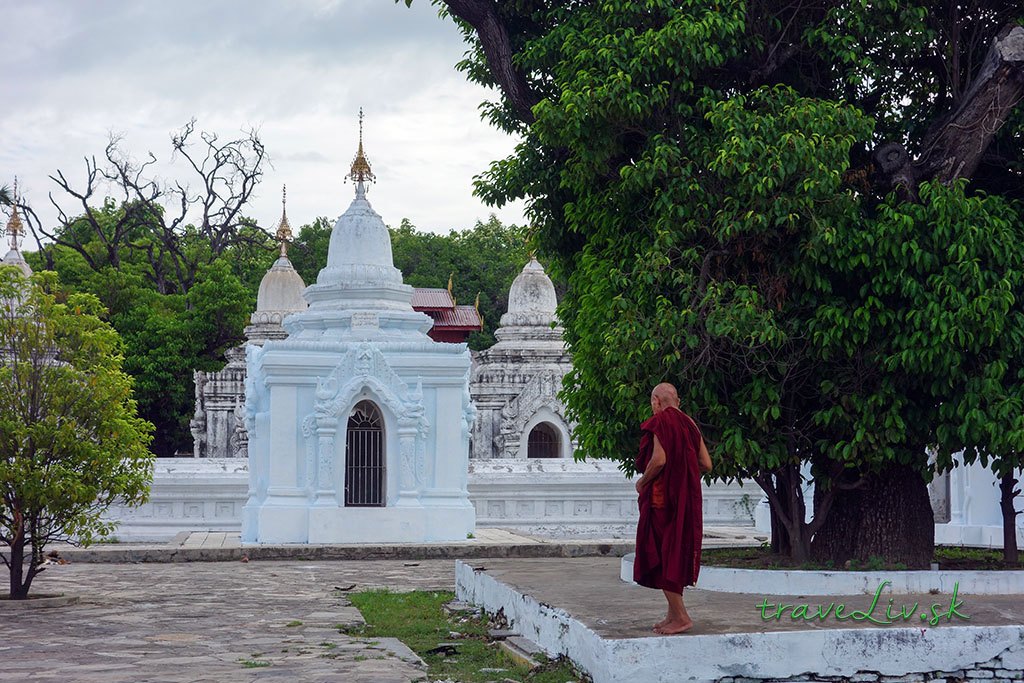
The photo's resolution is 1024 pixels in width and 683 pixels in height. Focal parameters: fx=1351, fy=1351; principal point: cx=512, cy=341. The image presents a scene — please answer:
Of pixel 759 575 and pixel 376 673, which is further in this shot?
pixel 759 575

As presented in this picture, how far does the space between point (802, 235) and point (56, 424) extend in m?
7.18

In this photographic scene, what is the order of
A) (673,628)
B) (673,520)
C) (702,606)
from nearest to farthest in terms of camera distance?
(673,628) < (673,520) < (702,606)

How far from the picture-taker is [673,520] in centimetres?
787

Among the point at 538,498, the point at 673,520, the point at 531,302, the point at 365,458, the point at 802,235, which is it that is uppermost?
the point at 531,302

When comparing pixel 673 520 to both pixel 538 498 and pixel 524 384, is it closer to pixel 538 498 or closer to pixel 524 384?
pixel 538 498

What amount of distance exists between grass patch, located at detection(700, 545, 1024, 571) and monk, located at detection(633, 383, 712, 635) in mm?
2678

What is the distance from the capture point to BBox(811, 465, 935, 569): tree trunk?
10.8 m

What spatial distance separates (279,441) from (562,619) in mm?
12392

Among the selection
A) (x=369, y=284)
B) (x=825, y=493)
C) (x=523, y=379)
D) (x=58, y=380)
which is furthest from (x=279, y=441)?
(x=523, y=379)

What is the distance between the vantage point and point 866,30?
10445 millimetres

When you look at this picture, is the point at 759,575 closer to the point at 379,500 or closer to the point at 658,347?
the point at 658,347

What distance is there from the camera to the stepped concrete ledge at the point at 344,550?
58.1 feet

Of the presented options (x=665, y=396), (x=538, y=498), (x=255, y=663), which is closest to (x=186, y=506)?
(x=538, y=498)

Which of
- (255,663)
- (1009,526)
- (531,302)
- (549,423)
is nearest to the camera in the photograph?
(255,663)
